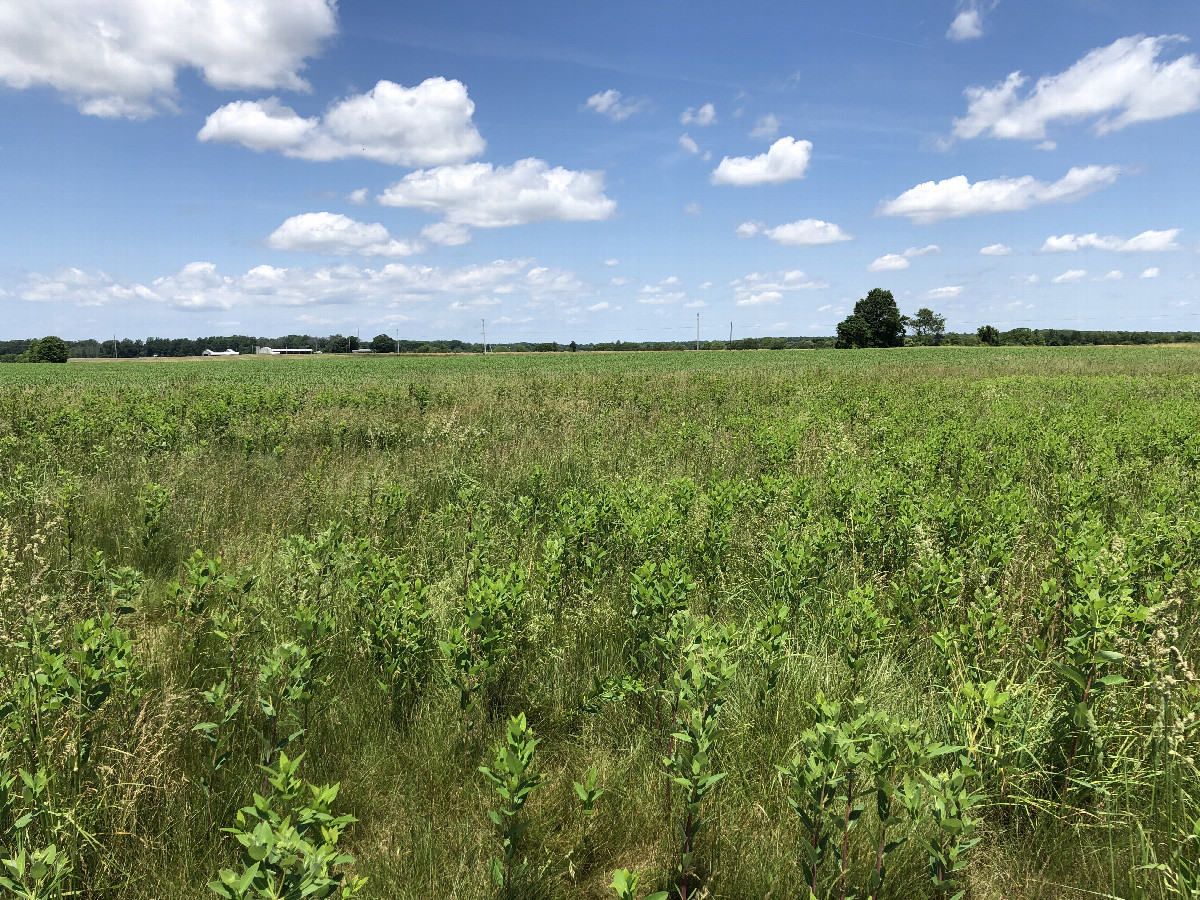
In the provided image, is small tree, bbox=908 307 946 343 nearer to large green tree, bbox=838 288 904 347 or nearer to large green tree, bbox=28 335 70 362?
large green tree, bbox=838 288 904 347

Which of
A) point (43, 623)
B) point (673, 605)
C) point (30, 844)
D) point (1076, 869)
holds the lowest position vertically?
point (1076, 869)

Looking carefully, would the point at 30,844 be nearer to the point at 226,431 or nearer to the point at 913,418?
the point at 226,431

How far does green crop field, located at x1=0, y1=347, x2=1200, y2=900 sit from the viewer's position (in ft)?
7.15

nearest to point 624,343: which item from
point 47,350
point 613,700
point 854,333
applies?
point 854,333

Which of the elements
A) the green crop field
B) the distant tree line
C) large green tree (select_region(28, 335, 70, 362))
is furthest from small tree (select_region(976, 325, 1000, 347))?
large green tree (select_region(28, 335, 70, 362))

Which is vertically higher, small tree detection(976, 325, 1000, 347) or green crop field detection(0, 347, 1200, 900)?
small tree detection(976, 325, 1000, 347)

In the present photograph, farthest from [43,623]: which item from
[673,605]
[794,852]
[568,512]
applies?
[794,852]

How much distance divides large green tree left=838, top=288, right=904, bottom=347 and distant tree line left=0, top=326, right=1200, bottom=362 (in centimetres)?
16

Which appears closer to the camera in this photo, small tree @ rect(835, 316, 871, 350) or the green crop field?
the green crop field

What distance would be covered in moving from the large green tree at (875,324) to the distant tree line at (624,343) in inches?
6.4

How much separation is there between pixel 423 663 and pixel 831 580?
3101mm

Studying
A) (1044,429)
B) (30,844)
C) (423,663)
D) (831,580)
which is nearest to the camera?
(30,844)

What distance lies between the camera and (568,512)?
501cm

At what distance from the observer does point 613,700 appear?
10.0ft
